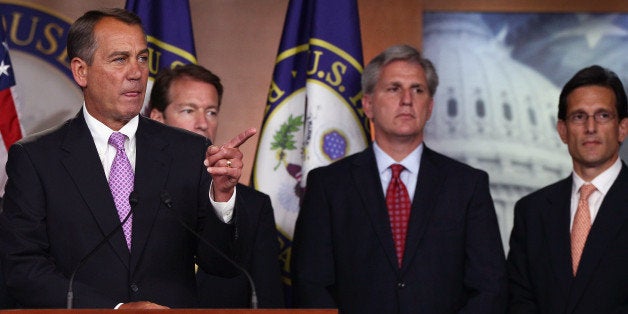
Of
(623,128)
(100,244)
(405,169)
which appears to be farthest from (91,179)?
(623,128)

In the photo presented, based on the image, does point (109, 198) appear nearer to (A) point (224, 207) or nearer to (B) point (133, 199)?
(B) point (133, 199)

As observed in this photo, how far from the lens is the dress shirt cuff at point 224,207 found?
2.83m

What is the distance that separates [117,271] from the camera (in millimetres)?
2916

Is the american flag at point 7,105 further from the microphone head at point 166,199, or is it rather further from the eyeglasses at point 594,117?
the eyeglasses at point 594,117

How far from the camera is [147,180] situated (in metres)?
2.99

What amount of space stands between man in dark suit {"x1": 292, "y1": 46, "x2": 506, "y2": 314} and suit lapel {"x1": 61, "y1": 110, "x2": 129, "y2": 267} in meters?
1.22

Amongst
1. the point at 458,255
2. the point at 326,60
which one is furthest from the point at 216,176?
the point at 326,60

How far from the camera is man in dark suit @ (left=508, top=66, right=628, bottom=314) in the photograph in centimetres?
402

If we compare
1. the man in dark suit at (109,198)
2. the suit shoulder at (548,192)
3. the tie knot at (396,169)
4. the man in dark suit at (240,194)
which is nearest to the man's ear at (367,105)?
the tie knot at (396,169)

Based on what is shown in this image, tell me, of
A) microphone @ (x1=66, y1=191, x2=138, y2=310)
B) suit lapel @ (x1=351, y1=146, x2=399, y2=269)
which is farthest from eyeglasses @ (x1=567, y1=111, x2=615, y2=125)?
microphone @ (x1=66, y1=191, x2=138, y2=310)

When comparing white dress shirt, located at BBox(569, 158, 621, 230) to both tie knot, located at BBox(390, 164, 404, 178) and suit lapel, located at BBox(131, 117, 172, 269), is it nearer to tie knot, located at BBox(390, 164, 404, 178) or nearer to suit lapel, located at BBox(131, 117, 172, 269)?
tie knot, located at BBox(390, 164, 404, 178)

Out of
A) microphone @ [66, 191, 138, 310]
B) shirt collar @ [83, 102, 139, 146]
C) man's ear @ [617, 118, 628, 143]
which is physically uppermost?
man's ear @ [617, 118, 628, 143]

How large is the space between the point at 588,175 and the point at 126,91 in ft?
6.80

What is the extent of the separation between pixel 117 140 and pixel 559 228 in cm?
197
